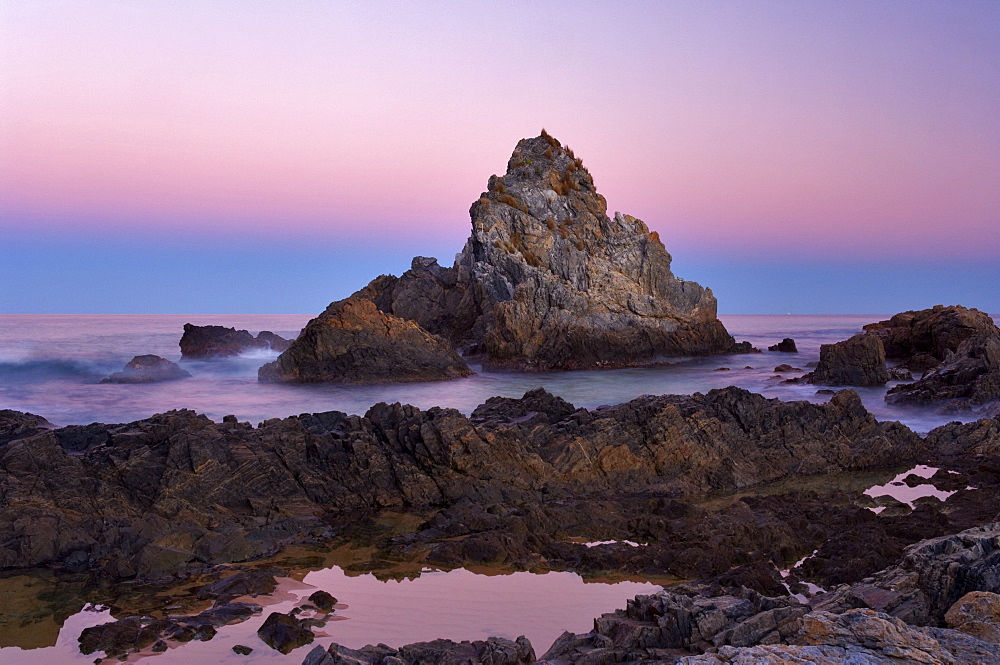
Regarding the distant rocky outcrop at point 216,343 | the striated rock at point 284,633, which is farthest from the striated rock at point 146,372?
the striated rock at point 284,633

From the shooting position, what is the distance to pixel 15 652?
6.00 meters

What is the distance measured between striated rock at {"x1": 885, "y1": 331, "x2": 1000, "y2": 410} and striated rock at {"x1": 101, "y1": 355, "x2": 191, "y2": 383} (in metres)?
24.7

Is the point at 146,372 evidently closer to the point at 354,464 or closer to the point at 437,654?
the point at 354,464

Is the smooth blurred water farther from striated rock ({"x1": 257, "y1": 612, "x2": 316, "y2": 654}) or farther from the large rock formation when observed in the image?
striated rock ({"x1": 257, "y1": 612, "x2": 316, "y2": 654})

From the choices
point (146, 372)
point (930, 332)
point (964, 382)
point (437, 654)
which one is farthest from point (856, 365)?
point (146, 372)

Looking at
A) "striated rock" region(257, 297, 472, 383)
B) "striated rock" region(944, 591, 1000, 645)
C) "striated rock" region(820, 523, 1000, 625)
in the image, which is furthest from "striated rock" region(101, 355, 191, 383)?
"striated rock" region(944, 591, 1000, 645)

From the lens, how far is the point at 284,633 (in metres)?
5.97

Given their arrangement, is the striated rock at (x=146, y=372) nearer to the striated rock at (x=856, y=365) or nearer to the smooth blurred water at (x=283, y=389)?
the smooth blurred water at (x=283, y=389)

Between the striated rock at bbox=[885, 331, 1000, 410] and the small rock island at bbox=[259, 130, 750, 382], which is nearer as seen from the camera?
the striated rock at bbox=[885, 331, 1000, 410]

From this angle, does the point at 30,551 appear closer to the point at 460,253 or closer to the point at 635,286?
the point at 635,286

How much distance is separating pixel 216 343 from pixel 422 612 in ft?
108

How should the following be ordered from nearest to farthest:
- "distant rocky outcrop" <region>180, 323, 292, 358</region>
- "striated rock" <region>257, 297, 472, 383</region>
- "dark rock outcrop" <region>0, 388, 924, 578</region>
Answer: "dark rock outcrop" <region>0, 388, 924, 578</region>
"striated rock" <region>257, 297, 472, 383</region>
"distant rocky outcrop" <region>180, 323, 292, 358</region>

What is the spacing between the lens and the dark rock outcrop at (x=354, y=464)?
8.18 meters

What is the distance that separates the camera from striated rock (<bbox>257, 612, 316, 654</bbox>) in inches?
231
